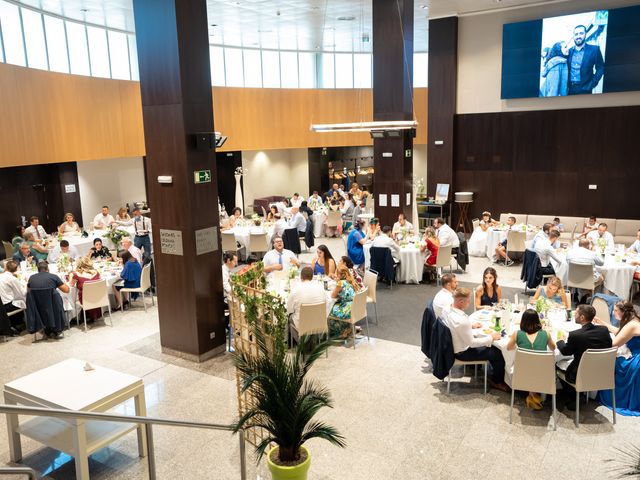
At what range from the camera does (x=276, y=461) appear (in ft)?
13.3

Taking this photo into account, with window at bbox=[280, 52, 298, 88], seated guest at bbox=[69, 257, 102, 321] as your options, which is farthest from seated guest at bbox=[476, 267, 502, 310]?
window at bbox=[280, 52, 298, 88]

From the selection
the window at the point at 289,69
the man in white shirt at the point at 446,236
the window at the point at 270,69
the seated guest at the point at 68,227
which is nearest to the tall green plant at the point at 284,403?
the man in white shirt at the point at 446,236

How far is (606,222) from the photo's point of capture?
46.7 feet

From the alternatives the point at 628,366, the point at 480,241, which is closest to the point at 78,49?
the point at 480,241

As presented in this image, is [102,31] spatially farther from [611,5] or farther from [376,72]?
[611,5]

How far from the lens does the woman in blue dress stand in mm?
5918

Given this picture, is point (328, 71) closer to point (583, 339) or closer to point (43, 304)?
point (43, 304)

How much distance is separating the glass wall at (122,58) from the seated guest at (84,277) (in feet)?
19.9

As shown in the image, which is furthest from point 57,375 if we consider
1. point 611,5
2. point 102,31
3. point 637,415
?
point 611,5

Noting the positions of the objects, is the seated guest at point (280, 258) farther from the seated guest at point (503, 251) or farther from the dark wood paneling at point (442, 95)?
the dark wood paneling at point (442, 95)

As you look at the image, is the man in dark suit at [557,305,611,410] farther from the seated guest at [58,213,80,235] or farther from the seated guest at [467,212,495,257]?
the seated guest at [58,213,80,235]

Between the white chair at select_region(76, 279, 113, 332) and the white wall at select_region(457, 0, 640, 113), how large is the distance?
11.7 m

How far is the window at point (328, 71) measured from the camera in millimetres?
22672

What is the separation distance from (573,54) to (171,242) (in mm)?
11972
